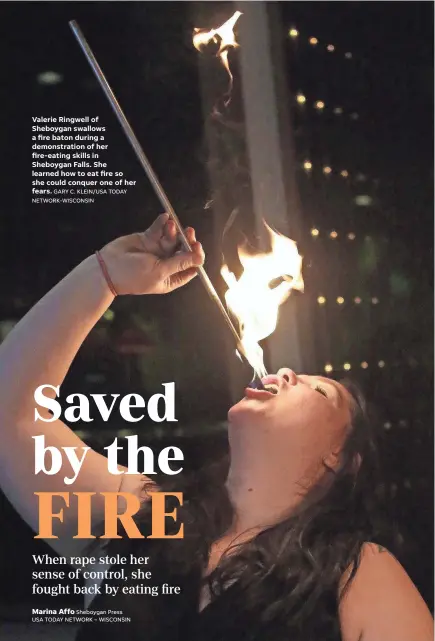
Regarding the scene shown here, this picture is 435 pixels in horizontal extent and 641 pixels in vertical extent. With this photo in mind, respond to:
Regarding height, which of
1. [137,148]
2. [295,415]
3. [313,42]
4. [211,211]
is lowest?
[295,415]

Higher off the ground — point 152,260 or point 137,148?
point 137,148

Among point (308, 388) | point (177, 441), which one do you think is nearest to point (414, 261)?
point (308, 388)

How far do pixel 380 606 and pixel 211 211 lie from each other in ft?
2.33

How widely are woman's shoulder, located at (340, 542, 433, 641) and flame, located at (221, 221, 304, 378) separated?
43cm

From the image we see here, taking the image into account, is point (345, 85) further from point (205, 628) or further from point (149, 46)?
point (205, 628)

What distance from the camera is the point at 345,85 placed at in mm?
1222

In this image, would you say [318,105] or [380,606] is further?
[318,105]

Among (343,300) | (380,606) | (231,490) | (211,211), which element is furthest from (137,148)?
(380,606)

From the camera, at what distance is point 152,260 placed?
1.18 metres

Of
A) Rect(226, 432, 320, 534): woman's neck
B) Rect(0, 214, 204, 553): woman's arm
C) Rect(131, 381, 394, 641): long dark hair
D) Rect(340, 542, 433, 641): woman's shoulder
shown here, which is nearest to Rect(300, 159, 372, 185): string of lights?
Rect(0, 214, 204, 553): woman's arm

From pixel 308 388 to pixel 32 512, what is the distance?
52cm

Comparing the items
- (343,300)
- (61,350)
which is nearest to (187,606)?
(61,350)

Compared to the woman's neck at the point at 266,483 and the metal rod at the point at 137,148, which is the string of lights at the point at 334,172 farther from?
the woman's neck at the point at 266,483

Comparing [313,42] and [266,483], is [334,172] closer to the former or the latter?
[313,42]
